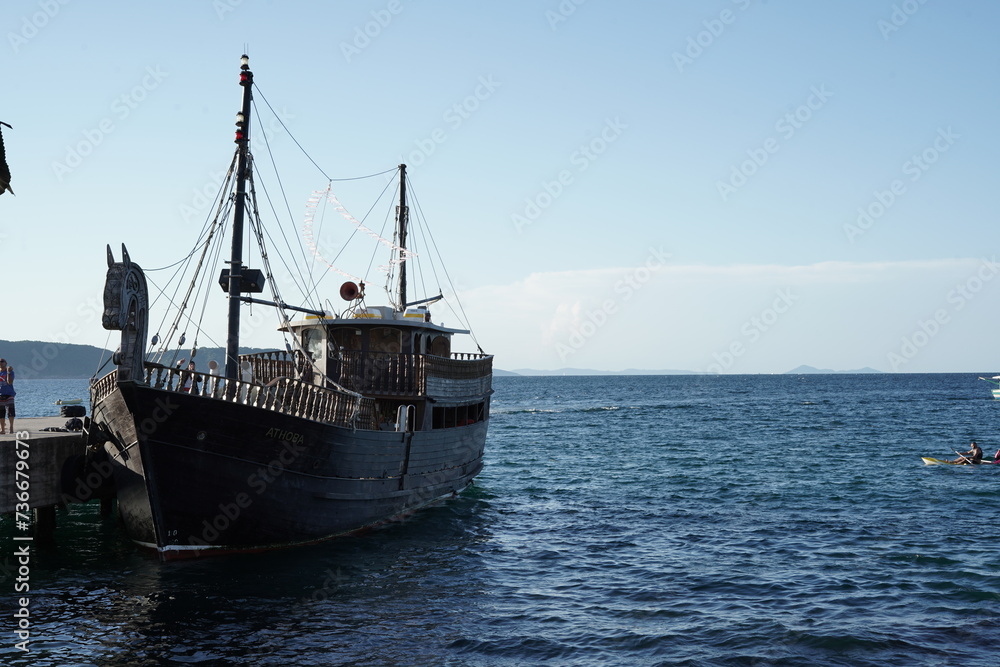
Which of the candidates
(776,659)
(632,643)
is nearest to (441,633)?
(632,643)

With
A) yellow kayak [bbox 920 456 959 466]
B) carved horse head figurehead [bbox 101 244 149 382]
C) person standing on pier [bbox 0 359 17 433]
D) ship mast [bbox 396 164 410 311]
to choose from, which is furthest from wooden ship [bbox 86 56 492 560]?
yellow kayak [bbox 920 456 959 466]

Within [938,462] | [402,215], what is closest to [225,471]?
[402,215]

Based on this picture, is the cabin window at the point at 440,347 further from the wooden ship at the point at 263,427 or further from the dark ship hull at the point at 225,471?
the dark ship hull at the point at 225,471

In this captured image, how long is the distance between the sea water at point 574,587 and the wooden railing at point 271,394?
3138 millimetres

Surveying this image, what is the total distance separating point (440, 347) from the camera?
25.3 m

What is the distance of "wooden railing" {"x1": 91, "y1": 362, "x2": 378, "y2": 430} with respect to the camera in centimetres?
1569

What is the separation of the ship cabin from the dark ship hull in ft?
8.80

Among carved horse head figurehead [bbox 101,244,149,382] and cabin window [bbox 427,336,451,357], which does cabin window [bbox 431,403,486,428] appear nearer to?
cabin window [bbox 427,336,451,357]

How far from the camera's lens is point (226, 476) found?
635 inches

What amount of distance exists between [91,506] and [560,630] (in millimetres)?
17699

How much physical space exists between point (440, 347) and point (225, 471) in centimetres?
1021

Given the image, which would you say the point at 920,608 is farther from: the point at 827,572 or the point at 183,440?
the point at 183,440

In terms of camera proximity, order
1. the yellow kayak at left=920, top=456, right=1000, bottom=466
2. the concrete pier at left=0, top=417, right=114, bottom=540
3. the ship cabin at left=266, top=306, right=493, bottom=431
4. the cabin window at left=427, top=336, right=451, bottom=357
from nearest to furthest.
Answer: the concrete pier at left=0, top=417, right=114, bottom=540
the ship cabin at left=266, top=306, right=493, bottom=431
the cabin window at left=427, top=336, right=451, bottom=357
the yellow kayak at left=920, top=456, right=1000, bottom=466

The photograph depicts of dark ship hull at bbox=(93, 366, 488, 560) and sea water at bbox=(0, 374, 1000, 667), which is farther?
dark ship hull at bbox=(93, 366, 488, 560)
